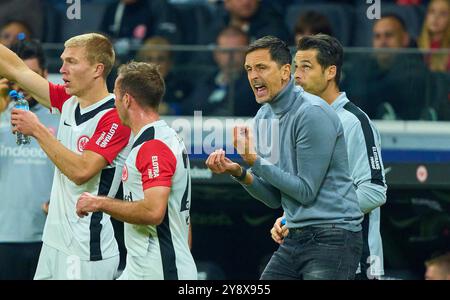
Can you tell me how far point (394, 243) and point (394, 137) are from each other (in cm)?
97

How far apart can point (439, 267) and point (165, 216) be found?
12.2 feet

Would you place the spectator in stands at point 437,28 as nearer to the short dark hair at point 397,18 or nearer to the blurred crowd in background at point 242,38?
the blurred crowd in background at point 242,38

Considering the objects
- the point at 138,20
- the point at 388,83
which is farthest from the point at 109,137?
the point at 138,20

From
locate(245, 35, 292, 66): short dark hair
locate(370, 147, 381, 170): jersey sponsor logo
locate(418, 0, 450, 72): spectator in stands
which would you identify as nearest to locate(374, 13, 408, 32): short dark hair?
locate(418, 0, 450, 72): spectator in stands

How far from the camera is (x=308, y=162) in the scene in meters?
6.45

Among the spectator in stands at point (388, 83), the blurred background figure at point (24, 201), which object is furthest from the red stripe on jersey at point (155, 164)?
the spectator in stands at point (388, 83)

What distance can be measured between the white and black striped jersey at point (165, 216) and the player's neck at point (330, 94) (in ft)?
4.06

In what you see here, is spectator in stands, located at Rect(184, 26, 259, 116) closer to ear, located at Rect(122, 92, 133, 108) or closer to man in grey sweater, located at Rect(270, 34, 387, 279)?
man in grey sweater, located at Rect(270, 34, 387, 279)

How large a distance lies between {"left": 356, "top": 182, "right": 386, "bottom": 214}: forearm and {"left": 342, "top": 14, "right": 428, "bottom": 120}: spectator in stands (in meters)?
2.65

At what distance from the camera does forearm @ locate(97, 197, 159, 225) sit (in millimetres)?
6184

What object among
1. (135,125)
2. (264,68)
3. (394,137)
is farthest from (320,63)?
(394,137)

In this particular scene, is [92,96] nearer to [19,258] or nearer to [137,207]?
[137,207]

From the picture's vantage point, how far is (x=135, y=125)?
6.47 metres

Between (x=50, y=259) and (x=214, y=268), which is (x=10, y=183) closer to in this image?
(x=50, y=259)
